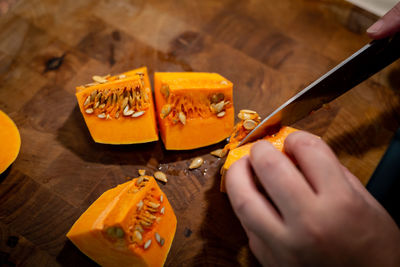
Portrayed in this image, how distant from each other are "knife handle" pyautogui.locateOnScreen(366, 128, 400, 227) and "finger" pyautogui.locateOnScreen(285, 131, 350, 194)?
0.76 metres

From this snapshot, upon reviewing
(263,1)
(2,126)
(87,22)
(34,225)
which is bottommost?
(34,225)

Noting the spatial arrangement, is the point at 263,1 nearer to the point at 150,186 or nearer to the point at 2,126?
the point at 150,186

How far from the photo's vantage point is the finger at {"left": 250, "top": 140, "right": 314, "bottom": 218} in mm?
939

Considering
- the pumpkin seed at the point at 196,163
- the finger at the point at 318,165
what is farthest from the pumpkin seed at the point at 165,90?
the finger at the point at 318,165

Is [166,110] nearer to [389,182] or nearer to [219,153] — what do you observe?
[219,153]

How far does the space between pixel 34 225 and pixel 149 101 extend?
85 cm

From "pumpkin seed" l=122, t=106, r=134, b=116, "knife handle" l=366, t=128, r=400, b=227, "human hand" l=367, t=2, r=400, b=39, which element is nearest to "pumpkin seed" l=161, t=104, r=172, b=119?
"pumpkin seed" l=122, t=106, r=134, b=116

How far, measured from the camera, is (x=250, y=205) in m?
→ 1.01

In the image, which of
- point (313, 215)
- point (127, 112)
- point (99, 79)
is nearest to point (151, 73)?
point (99, 79)

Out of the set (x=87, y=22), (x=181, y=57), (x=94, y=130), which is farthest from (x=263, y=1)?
(x=94, y=130)

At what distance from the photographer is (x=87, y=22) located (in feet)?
Result: 6.59

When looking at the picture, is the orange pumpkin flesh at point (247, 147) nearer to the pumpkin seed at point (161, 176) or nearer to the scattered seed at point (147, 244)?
the pumpkin seed at point (161, 176)

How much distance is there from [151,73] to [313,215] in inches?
52.3

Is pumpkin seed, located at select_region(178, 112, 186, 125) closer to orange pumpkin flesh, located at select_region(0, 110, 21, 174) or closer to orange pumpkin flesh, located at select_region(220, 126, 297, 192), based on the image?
orange pumpkin flesh, located at select_region(220, 126, 297, 192)
